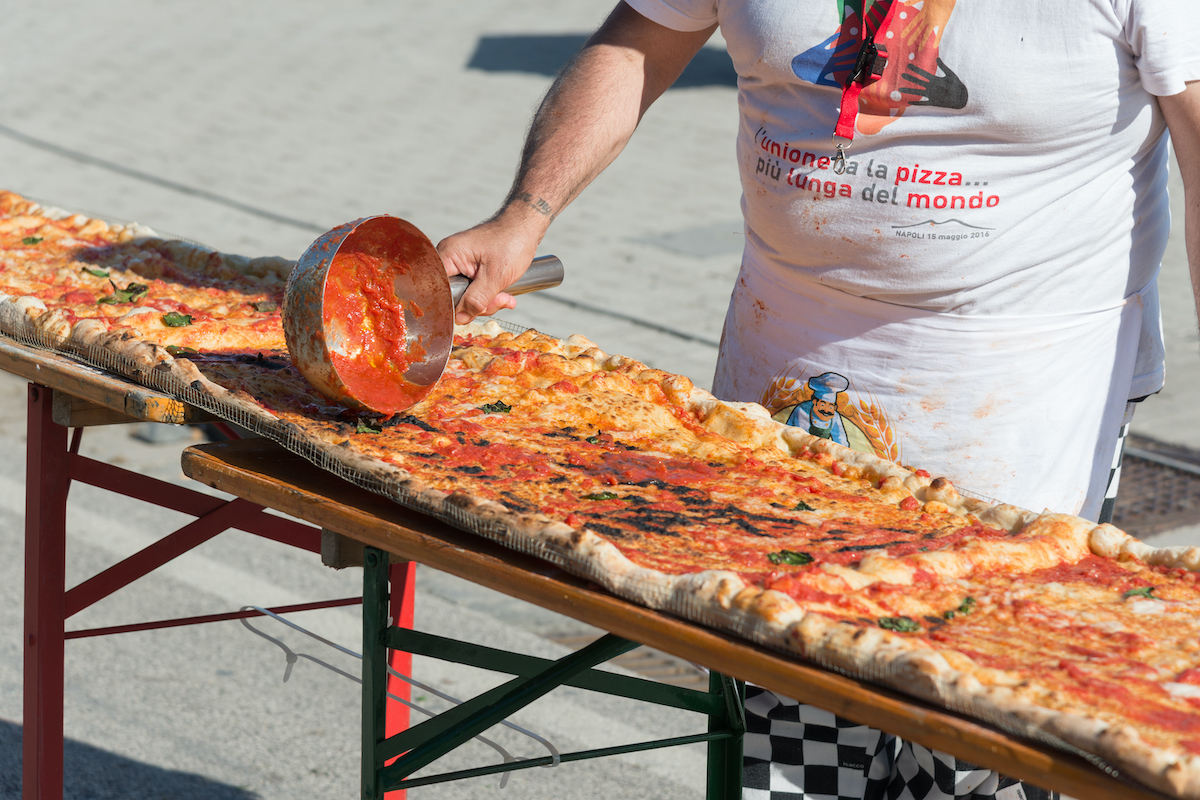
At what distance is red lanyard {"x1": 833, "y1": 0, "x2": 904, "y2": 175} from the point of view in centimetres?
227

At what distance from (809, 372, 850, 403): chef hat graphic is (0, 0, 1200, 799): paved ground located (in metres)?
1.52

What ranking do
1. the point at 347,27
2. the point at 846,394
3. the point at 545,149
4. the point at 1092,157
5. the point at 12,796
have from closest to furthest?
the point at 1092,157 < the point at 846,394 < the point at 545,149 < the point at 12,796 < the point at 347,27

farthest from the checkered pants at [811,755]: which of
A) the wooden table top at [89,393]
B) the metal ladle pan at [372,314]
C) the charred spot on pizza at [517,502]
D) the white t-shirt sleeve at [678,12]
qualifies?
the white t-shirt sleeve at [678,12]

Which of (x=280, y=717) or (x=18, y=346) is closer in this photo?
(x=18, y=346)

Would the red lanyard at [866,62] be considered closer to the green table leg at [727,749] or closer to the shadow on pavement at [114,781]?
the green table leg at [727,749]

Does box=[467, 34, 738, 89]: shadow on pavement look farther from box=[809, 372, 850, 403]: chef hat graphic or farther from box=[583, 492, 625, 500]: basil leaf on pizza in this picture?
box=[583, 492, 625, 500]: basil leaf on pizza

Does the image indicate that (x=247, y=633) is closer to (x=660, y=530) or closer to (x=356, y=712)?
(x=356, y=712)

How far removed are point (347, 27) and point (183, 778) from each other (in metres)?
13.3

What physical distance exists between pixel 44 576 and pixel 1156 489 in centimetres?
460

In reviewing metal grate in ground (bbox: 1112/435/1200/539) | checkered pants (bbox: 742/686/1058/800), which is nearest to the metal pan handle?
checkered pants (bbox: 742/686/1058/800)

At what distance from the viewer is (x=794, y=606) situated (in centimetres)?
167

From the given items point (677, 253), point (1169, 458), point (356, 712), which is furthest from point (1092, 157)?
point (677, 253)

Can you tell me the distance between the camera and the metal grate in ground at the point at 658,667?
4109 millimetres

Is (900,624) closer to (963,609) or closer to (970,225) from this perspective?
(963,609)
